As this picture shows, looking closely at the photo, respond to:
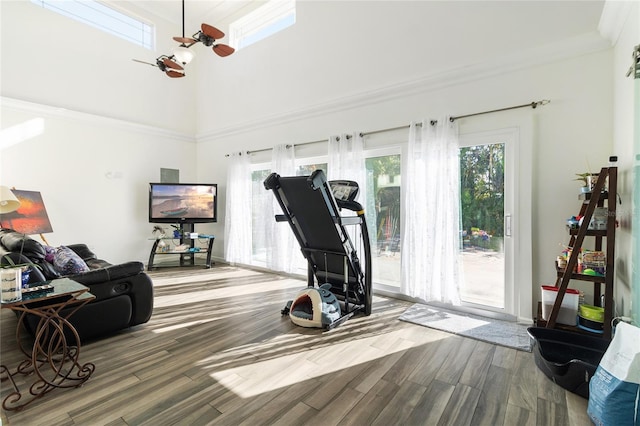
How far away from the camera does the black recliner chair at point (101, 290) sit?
2621mm

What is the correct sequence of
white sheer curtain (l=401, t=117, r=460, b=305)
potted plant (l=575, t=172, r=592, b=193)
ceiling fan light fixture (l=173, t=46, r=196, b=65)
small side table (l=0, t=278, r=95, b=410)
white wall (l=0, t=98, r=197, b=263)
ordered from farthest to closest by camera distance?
white wall (l=0, t=98, r=197, b=263) → ceiling fan light fixture (l=173, t=46, r=196, b=65) → white sheer curtain (l=401, t=117, r=460, b=305) → potted plant (l=575, t=172, r=592, b=193) → small side table (l=0, t=278, r=95, b=410)

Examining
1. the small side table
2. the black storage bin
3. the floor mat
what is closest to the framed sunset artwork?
the small side table

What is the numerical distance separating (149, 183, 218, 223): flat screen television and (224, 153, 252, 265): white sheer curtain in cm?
39

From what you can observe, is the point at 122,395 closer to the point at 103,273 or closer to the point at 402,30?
the point at 103,273

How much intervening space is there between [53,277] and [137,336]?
911mm

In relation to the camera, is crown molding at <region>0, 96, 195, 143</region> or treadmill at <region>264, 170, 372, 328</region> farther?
crown molding at <region>0, 96, 195, 143</region>

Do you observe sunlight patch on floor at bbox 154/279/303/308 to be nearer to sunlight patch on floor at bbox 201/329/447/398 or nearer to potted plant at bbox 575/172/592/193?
sunlight patch on floor at bbox 201/329/447/398

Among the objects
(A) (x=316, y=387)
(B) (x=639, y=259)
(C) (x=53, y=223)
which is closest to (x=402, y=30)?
(B) (x=639, y=259)

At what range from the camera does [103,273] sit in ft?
9.28

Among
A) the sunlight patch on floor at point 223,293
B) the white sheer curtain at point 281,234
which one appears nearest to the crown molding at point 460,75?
the white sheer curtain at point 281,234

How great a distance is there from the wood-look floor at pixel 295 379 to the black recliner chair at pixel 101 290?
0.16 metres

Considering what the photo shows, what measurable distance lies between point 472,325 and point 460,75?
9.60 ft

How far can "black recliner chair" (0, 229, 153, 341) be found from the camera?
2.62m

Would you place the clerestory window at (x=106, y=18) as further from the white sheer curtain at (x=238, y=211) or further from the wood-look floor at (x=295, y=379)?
the wood-look floor at (x=295, y=379)
